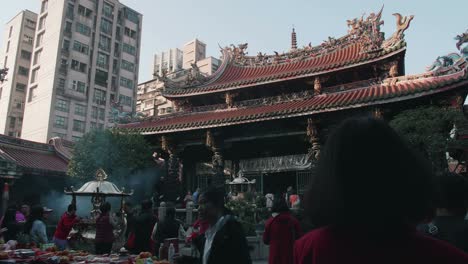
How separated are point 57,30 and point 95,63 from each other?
5.64 meters

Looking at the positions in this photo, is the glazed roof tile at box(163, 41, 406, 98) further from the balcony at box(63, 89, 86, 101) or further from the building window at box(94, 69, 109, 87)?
the building window at box(94, 69, 109, 87)

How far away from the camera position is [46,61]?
1697 inches

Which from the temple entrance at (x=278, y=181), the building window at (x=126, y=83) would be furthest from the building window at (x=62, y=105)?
the temple entrance at (x=278, y=181)

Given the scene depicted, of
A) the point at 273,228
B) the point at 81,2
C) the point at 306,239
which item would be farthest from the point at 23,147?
the point at 81,2

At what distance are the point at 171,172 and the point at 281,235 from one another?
11755 mm

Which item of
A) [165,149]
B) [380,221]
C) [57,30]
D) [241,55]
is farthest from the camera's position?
[57,30]

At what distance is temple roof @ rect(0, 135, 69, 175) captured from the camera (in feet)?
63.9

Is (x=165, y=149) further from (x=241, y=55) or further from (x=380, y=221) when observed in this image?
(x=380, y=221)

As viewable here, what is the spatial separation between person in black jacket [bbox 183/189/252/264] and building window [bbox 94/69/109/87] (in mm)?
46432

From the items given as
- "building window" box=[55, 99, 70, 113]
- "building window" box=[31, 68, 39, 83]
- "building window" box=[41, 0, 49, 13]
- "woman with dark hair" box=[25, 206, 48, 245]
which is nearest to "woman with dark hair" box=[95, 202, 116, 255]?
"woman with dark hair" box=[25, 206, 48, 245]

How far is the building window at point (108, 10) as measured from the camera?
47.3 m

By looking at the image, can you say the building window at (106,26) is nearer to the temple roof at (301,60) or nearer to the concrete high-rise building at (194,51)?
the concrete high-rise building at (194,51)

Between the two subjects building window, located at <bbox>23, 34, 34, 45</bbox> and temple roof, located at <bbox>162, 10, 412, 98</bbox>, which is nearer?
temple roof, located at <bbox>162, 10, 412, 98</bbox>

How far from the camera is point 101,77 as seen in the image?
1844 inches
